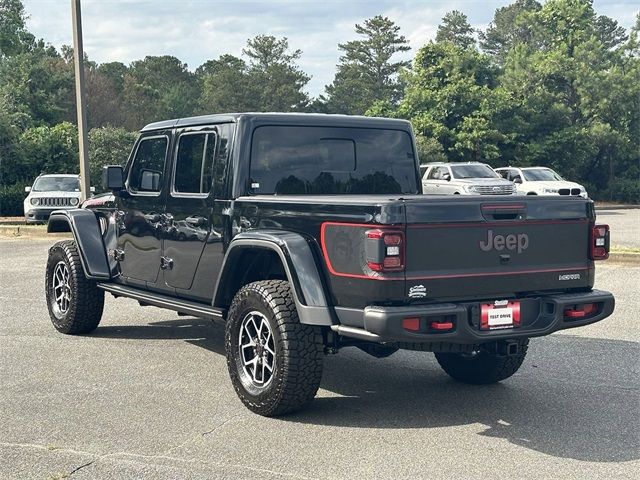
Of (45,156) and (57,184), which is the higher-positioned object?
(45,156)

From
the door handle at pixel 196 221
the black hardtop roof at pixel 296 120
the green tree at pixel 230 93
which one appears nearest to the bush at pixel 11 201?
the black hardtop roof at pixel 296 120

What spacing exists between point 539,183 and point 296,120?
22.9m

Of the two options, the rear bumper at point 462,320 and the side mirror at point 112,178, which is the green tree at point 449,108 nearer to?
the side mirror at point 112,178

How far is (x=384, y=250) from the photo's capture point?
4.84 m

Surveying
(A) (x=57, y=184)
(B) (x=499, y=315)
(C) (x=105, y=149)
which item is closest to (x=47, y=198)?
(A) (x=57, y=184)

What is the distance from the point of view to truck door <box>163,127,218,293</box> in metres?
6.41

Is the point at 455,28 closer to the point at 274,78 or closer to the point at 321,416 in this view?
the point at 274,78

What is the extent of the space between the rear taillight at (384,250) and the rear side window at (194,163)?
1.92 m

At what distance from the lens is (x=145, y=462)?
4.57 metres

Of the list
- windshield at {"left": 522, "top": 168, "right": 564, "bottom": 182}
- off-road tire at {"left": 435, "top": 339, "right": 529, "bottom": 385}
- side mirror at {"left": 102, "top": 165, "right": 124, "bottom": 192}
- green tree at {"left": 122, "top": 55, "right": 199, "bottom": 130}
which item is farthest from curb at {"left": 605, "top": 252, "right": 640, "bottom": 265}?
green tree at {"left": 122, "top": 55, "right": 199, "bottom": 130}

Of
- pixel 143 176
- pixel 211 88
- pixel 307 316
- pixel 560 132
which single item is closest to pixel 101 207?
pixel 143 176

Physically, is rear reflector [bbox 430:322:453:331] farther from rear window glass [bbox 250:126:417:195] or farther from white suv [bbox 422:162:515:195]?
white suv [bbox 422:162:515:195]

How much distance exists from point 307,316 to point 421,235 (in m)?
0.85

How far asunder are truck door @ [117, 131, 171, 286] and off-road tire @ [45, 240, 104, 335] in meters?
0.53
